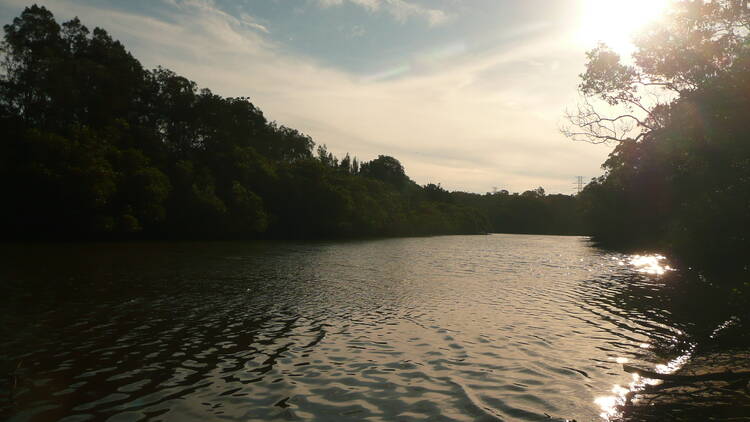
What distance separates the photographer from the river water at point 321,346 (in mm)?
10359

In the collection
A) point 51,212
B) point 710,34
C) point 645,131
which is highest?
point 710,34

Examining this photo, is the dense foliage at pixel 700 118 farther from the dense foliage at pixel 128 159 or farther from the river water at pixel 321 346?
the dense foliage at pixel 128 159

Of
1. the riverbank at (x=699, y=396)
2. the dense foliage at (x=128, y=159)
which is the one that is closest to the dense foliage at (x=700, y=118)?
the riverbank at (x=699, y=396)

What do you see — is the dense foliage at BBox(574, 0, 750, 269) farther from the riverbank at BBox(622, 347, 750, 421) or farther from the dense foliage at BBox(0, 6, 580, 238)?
the dense foliage at BBox(0, 6, 580, 238)

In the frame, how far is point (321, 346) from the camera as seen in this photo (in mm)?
15422

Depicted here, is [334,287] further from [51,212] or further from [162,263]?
[51,212]

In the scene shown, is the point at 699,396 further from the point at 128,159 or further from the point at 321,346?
the point at 128,159

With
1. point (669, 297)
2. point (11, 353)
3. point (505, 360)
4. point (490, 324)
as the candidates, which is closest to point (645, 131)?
point (669, 297)

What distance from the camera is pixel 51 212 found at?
58.8m

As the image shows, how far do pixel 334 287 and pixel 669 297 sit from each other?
68.9 ft

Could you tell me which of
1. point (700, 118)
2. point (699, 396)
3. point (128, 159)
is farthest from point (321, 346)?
point (128, 159)

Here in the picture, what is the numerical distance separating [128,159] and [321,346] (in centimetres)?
6275

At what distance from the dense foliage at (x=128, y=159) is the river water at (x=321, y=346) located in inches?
1215

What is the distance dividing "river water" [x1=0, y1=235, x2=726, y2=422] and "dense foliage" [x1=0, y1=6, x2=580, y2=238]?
101 feet
